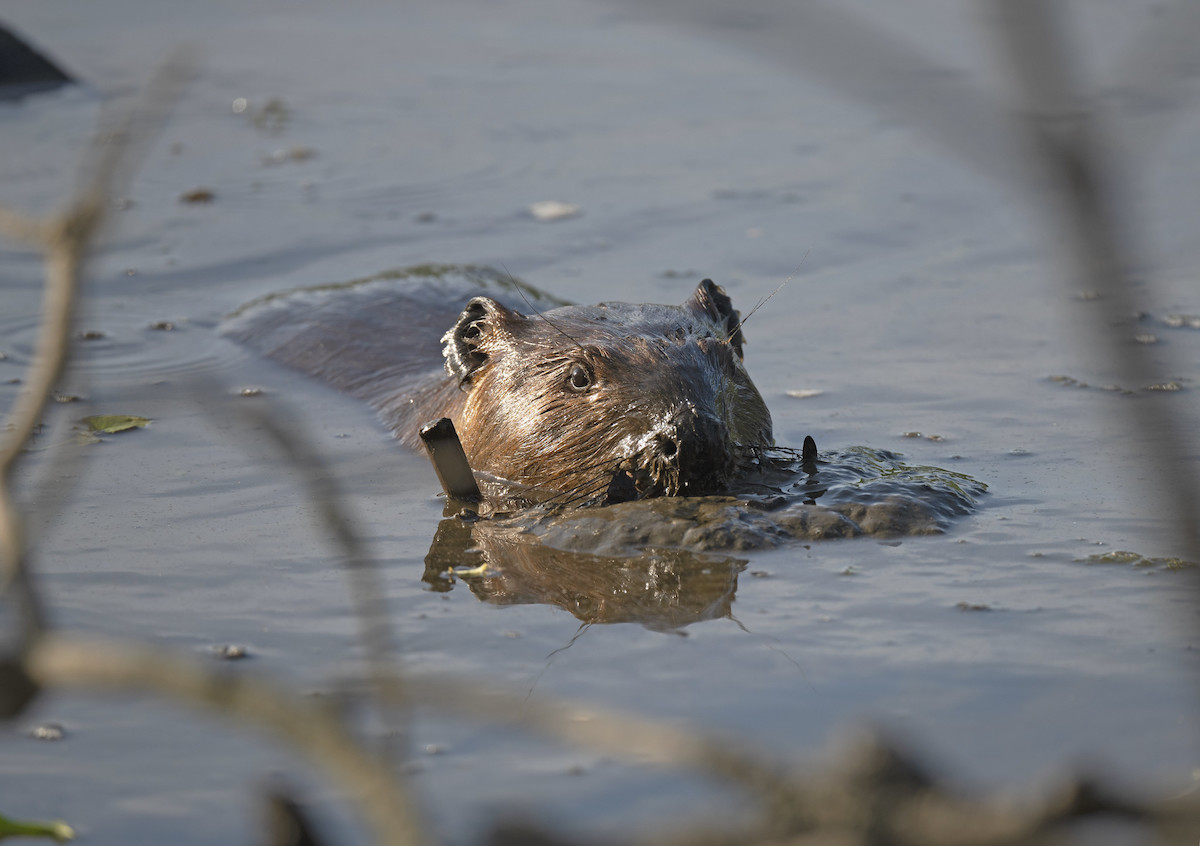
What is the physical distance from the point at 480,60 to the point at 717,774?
12.9 metres

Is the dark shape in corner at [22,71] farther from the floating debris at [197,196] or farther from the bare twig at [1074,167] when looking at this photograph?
the bare twig at [1074,167]

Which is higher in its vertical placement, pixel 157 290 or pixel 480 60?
pixel 480 60

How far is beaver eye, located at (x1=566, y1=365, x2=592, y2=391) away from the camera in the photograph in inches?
178

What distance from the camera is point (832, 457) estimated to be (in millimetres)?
4902

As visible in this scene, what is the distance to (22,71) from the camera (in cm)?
1201

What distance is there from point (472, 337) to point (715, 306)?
0.91 metres

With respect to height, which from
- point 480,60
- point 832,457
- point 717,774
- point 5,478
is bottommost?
point 832,457

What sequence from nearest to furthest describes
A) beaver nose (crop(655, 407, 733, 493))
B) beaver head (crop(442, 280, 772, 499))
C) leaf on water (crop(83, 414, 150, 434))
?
1. beaver nose (crop(655, 407, 733, 493))
2. beaver head (crop(442, 280, 772, 499))
3. leaf on water (crop(83, 414, 150, 434))

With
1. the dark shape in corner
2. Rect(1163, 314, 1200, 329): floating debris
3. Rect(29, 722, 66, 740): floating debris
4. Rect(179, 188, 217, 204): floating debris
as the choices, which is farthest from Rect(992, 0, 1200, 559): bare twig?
the dark shape in corner

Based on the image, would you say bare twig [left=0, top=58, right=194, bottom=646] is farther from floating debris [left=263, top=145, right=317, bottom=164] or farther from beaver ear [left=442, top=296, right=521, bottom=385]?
floating debris [left=263, top=145, right=317, bottom=164]

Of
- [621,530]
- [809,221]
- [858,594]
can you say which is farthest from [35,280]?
[858,594]

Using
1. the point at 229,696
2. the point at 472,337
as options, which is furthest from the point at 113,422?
the point at 229,696

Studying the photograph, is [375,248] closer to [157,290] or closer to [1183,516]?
[157,290]

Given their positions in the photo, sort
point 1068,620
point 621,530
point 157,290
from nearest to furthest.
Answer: point 1068,620 < point 621,530 < point 157,290
